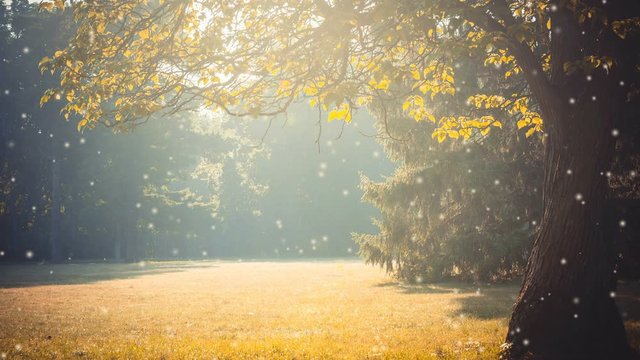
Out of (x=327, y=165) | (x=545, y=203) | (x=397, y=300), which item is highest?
(x=327, y=165)

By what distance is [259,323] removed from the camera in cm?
1073

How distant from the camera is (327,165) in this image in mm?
73062

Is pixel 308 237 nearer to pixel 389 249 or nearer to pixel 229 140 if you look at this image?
pixel 229 140

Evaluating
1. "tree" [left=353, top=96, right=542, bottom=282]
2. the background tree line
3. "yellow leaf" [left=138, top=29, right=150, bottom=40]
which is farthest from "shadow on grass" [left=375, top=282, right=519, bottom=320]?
the background tree line

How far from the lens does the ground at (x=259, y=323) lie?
7652mm

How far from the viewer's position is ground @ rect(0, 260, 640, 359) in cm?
765

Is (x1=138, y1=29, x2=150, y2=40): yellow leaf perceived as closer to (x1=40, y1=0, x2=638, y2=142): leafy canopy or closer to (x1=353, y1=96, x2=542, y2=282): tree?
(x1=40, y1=0, x2=638, y2=142): leafy canopy

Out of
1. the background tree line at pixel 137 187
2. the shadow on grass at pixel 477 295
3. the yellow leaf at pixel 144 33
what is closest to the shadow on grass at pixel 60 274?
the background tree line at pixel 137 187

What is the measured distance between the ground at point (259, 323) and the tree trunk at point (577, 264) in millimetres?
753

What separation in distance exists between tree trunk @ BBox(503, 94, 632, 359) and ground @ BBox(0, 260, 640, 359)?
753mm

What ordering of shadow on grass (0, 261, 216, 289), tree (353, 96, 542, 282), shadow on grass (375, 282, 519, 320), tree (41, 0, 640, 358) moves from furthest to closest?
shadow on grass (0, 261, 216, 289) < tree (353, 96, 542, 282) < shadow on grass (375, 282, 519, 320) < tree (41, 0, 640, 358)

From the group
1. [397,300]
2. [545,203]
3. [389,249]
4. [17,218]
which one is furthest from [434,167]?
[17,218]

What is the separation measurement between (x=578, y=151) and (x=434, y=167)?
12.4 meters

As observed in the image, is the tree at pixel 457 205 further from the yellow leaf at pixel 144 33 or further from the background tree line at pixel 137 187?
the background tree line at pixel 137 187
